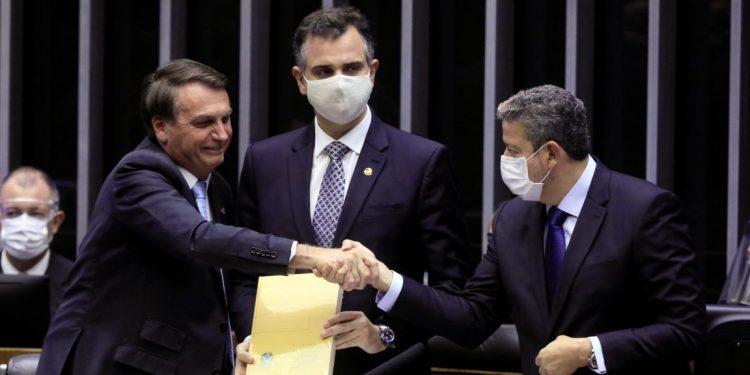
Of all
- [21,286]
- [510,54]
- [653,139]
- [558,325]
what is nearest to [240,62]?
[510,54]

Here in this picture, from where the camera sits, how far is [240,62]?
6.08 m

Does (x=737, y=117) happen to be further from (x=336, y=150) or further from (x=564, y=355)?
(x=564, y=355)

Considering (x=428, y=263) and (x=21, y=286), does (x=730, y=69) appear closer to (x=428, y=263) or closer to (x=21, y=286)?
(x=428, y=263)

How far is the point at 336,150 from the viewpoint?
10.4ft

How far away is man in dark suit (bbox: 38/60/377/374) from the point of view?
2.78m

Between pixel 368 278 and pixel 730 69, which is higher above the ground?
pixel 730 69

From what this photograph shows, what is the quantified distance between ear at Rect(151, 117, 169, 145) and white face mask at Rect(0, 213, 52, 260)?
2459 millimetres

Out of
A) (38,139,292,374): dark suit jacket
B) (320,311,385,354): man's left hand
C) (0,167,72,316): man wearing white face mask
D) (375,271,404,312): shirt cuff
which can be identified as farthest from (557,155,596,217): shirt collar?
(0,167,72,316): man wearing white face mask

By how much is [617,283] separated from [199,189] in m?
1.08

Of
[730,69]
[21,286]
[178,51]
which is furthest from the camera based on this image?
[178,51]

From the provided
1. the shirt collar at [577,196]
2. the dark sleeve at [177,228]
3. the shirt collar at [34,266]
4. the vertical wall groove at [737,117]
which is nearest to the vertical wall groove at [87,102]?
the shirt collar at [34,266]

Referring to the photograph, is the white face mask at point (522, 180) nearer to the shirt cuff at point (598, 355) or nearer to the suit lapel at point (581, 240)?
the suit lapel at point (581, 240)

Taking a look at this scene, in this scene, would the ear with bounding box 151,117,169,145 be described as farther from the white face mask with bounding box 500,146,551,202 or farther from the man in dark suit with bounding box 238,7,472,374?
the white face mask with bounding box 500,146,551,202

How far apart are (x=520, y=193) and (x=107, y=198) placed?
3.32 feet
